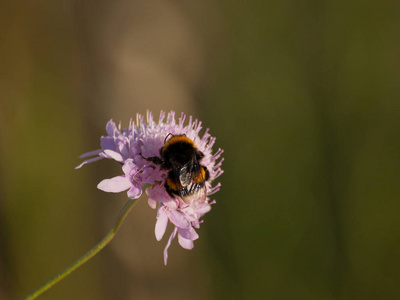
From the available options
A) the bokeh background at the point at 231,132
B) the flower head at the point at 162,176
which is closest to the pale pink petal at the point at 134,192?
the flower head at the point at 162,176

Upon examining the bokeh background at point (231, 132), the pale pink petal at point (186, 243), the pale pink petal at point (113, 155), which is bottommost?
the pale pink petal at point (186, 243)

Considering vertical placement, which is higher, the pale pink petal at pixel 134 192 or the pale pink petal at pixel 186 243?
the pale pink petal at pixel 134 192

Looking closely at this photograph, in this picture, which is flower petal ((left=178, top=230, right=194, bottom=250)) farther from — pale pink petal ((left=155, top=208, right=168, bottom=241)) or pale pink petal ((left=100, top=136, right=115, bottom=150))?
pale pink petal ((left=100, top=136, right=115, bottom=150))

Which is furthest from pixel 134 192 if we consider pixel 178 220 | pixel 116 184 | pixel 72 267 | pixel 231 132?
pixel 231 132

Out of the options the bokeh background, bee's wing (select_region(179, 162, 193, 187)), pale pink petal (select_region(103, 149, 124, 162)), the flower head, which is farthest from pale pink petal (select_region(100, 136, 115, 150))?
the bokeh background

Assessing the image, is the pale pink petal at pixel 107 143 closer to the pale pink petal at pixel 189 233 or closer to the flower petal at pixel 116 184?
the flower petal at pixel 116 184

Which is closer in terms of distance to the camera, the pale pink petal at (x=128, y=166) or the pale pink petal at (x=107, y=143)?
the pale pink petal at (x=128, y=166)

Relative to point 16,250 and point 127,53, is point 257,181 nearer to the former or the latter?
point 127,53
